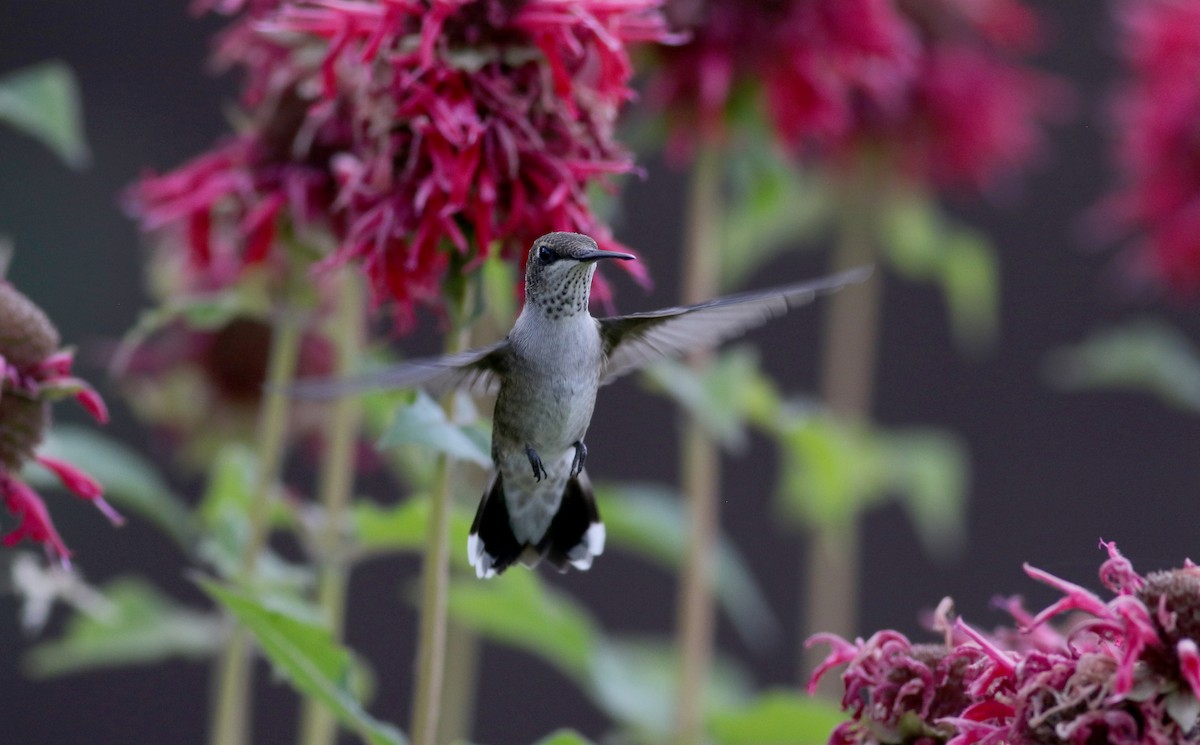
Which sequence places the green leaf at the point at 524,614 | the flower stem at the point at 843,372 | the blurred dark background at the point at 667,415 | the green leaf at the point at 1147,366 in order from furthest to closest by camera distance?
the blurred dark background at the point at 667,415
the flower stem at the point at 843,372
the green leaf at the point at 1147,366
the green leaf at the point at 524,614

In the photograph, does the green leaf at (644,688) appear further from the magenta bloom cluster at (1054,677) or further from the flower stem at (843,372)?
the magenta bloom cluster at (1054,677)

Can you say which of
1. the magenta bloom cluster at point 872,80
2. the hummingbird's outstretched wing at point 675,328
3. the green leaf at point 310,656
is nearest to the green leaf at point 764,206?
the magenta bloom cluster at point 872,80

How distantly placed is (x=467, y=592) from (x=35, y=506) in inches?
12.6

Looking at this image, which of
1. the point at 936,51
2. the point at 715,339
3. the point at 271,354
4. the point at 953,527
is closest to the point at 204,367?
the point at 271,354

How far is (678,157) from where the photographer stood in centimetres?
96

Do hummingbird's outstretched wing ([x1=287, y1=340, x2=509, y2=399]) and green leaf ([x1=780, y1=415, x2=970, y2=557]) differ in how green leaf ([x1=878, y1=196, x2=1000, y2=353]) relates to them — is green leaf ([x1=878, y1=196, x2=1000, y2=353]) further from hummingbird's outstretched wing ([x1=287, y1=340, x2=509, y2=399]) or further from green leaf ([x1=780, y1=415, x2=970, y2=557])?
hummingbird's outstretched wing ([x1=287, y1=340, x2=509, y2=399])

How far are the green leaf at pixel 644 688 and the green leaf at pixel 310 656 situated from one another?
11.7 inches

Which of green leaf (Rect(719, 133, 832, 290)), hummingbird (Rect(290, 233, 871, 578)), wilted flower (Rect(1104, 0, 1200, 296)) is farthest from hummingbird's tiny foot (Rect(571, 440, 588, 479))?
wilted flower (Rect(1104, 0, 1200, 296))

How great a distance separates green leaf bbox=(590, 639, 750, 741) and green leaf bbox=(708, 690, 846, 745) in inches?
2.2

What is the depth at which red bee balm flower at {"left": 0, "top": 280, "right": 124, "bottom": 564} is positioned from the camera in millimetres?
553

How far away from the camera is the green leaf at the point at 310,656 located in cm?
55

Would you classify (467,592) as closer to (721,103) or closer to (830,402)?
(721,103)

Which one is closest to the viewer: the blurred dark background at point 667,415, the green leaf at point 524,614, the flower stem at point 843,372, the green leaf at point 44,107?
the green leaf at point 44,107

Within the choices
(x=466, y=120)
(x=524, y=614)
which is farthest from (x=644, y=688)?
(x=466, y=120)
